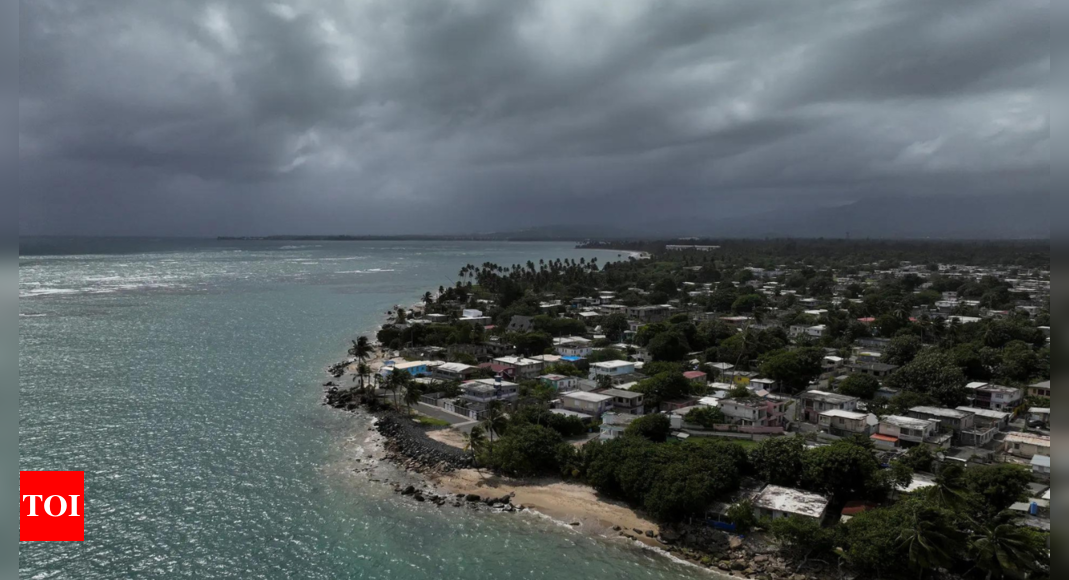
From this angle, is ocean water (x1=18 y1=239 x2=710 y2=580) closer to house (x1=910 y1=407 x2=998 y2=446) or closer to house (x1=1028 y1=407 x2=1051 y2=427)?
house (x1=910 y1=407 x2=998 y2=446)

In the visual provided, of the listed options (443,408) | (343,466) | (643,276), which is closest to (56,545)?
(343,466)

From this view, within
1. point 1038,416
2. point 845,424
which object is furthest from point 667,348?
point 1038,416

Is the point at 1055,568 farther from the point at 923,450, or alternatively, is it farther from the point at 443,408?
the point at 443,408

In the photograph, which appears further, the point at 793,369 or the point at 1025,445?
the point at 793,369

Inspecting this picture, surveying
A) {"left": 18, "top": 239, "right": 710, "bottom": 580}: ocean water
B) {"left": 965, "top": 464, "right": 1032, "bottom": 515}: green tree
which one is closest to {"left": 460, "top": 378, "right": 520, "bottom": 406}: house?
{"left": 18, "top": 239, "right": 710, "bottom": 580}: ocean water

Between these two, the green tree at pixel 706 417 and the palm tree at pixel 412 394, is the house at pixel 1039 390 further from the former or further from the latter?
the palm tree at pixel 412 394

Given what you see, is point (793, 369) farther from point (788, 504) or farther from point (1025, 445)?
point (788, 504)

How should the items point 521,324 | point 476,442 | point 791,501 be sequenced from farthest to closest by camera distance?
point 521,324 → point 476,442 → point 791,501
